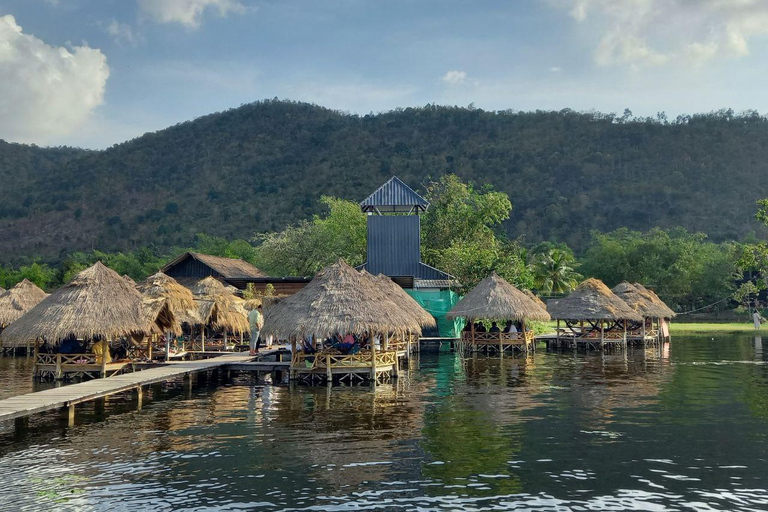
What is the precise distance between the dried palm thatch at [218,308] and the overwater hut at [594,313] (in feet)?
55.9

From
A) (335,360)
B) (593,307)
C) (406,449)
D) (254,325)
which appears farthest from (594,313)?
(406,449)

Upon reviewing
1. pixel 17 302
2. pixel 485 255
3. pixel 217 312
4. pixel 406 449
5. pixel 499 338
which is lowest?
pixel 406 449

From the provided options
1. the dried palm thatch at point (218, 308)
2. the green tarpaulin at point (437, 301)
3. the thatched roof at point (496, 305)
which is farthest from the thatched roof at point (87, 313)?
the green tarpaulin at point (437, 301)

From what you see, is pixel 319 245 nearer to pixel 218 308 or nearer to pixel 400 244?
pixel 400 244

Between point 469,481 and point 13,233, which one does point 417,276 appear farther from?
point 13,233

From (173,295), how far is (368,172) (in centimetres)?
7571

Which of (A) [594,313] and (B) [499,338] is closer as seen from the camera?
(B) [499,338]

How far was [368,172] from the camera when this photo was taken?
106 meters

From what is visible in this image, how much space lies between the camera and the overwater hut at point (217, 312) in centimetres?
3494

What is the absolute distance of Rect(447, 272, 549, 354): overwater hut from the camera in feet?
124

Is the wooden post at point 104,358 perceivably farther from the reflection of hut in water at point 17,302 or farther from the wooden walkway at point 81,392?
the reflection of hut in water at point 17,302

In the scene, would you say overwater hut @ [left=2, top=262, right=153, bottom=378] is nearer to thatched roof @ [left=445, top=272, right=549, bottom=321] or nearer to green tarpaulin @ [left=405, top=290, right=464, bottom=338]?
thatched roof @ [left=445, top=272, right=549, bottom=321]

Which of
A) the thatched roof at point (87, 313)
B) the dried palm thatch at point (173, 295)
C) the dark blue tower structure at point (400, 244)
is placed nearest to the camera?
the thatched roof at point (87, 313)

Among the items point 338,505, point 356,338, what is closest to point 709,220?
point 356,338
